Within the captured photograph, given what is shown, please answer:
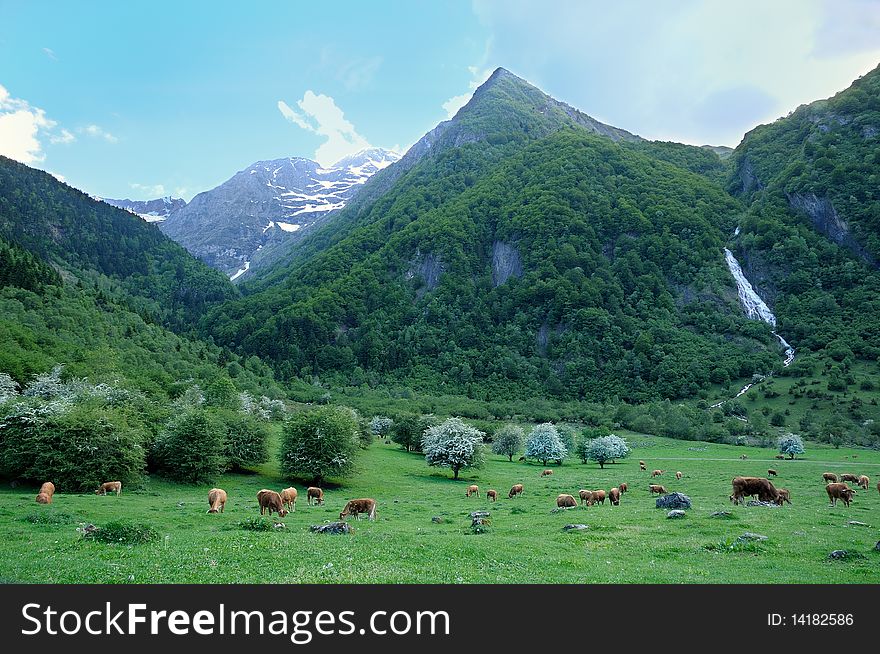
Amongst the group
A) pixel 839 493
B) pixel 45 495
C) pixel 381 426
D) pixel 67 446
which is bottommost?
pixel 381 426

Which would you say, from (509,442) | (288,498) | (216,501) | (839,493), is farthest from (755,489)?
(509,442)

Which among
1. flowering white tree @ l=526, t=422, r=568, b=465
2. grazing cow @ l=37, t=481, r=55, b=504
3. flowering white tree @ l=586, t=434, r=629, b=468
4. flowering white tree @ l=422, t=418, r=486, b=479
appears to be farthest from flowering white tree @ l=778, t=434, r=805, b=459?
grazing cow @ l=37, t=481, r=55, b=504

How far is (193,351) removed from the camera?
544 ft

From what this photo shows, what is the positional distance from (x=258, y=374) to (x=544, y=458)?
137m

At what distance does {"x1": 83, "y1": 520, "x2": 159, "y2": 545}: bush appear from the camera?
1778cm

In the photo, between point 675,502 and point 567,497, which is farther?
point 567,497

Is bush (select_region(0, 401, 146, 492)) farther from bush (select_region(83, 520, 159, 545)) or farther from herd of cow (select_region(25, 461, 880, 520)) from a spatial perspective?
bush (select_region(83, 520, 159, 545))

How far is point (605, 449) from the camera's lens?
8625 centimetres

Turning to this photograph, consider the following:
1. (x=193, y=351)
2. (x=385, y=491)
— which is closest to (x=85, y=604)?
(x=385, y=491)

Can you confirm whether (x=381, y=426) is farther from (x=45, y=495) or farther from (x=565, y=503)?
(x=45, y=495)

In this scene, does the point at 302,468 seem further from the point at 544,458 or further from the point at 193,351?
the point at 193,351

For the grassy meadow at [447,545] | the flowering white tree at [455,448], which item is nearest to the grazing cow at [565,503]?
the grassy meadow at [447,545]

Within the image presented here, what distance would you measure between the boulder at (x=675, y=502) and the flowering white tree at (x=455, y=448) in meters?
38.5

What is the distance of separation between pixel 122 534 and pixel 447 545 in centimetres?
1222
